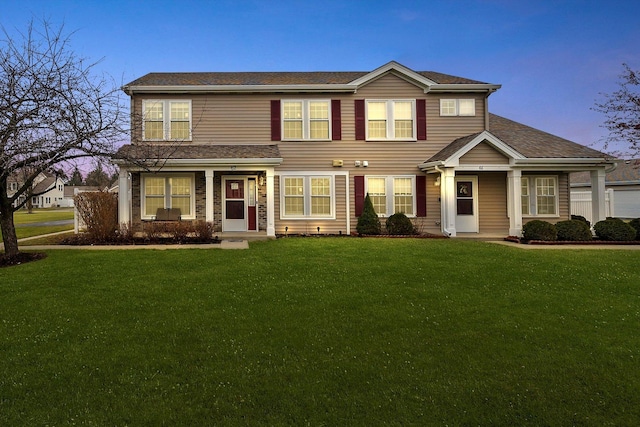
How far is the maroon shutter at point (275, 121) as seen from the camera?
14422mm

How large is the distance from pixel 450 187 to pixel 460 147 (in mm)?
1521

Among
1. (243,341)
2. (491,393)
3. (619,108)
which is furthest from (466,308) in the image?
(619,108)

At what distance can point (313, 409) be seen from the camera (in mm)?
2807

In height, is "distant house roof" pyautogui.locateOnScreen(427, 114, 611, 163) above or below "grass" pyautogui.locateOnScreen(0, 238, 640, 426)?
above

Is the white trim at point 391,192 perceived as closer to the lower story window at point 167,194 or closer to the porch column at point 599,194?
the porch column at point 599,194

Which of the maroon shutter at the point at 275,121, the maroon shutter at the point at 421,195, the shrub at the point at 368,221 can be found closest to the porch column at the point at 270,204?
the maroon shutter at the point at 275,121

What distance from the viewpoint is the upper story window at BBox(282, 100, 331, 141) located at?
14.5 m

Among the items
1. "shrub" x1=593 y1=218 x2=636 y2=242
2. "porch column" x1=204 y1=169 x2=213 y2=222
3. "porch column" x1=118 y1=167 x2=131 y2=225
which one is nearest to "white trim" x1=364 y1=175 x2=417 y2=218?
"porch column" x1=204 y1=169 x2=213 y2=222

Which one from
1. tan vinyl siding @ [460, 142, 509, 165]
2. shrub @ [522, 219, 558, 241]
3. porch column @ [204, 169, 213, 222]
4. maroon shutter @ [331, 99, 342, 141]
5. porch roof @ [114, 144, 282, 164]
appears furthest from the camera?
maroon shutter @ [331, 99, 342, 141]

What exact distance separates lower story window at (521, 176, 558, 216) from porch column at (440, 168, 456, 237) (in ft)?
11.5

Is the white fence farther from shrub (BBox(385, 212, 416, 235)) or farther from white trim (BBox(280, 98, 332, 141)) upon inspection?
white trim (BBox(280, 98, 332, 141))

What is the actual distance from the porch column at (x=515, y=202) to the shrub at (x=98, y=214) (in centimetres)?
1412

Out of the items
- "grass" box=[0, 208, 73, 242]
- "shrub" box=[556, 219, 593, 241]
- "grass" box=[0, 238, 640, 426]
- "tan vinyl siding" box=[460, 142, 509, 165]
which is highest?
"tan vinyl siding" box=[460, 142, 509, 165]

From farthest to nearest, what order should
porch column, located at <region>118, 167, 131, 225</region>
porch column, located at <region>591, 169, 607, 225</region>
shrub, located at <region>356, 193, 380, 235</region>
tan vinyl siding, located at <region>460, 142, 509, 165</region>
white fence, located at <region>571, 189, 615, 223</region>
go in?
white fence, located at <region>571, 189, 615, 223</region>
porch column, located at <region>591, 169, 607, 225</region>
shrub, located at <region>356, 193, 380, 235</region>
tan vinyl siding, located at <region>460, 142, 509, 165</region>
porch column, located at <region>118, 167, 131, 225</region>
